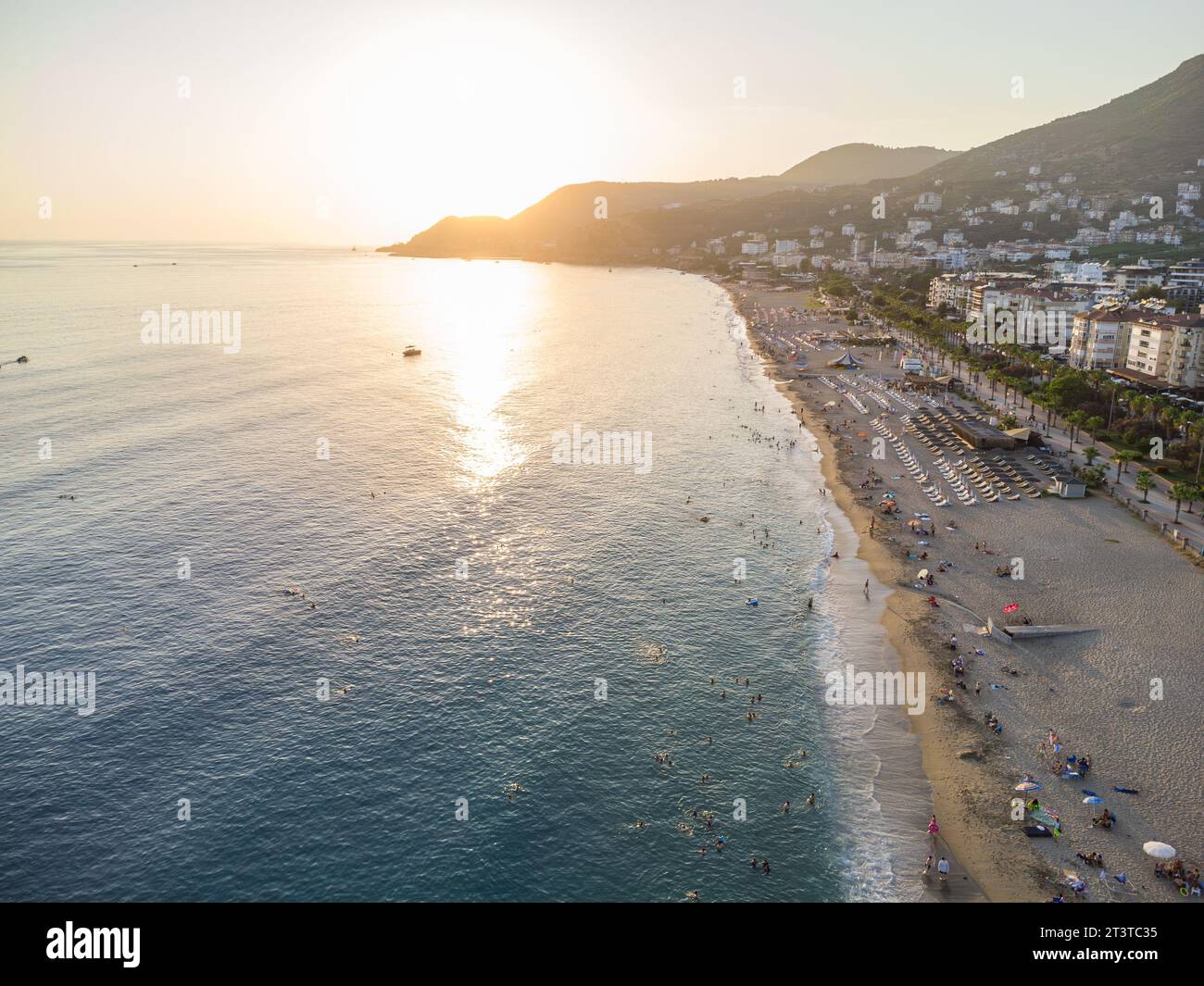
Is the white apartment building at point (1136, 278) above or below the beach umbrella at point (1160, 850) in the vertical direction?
above

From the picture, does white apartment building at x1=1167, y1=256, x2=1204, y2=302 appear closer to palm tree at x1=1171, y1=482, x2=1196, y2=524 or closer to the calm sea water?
the calm sea water

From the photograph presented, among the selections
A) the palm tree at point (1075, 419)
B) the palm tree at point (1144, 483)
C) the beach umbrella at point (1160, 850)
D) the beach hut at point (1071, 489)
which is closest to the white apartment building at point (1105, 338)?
the palm tree at point (1075, 419)

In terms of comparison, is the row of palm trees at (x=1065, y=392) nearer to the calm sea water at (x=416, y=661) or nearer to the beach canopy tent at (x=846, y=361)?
the beach canopy tent at (x=846, y=361)

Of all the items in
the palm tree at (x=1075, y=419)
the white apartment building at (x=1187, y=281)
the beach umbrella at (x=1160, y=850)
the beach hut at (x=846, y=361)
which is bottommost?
the beach umbrella at (x=1160, y=850)

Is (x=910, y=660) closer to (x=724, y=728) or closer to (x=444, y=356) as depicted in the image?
(x=724, y=728)

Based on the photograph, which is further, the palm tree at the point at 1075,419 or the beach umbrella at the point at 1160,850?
the palm tree at the point at 1075,419

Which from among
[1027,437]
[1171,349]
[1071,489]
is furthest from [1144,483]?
[1171,349]
